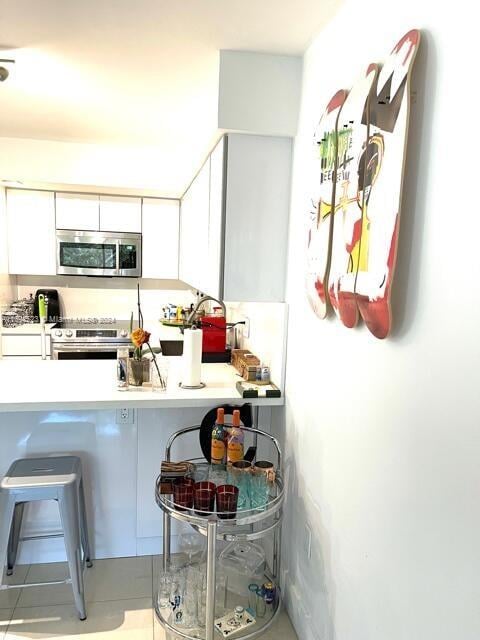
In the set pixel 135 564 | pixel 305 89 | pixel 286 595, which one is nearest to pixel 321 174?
pixel 305 89

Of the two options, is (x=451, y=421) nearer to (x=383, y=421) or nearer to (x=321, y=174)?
(x=383, y=421)

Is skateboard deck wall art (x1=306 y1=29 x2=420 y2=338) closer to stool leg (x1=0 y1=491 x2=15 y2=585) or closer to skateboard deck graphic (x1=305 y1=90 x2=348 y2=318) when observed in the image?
skateboard deck graphic (x1=305 y1=90 x2=348 y2=318)

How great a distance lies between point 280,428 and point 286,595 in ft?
2.39

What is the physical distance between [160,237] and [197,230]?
145 centimetres

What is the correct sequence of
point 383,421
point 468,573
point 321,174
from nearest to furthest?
point 468,573 → point 383,421 → point 321,174

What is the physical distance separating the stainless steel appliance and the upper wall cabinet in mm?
2223

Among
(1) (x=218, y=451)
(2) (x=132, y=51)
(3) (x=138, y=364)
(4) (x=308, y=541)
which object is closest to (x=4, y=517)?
(3) (x=138, y=364)

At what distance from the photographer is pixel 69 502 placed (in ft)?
6.54

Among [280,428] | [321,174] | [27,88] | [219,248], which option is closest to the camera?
[321,174]

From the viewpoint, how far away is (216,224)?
2.15 meters

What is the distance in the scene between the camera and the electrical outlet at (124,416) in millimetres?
2369

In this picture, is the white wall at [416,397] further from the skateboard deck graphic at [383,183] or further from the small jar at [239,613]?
the small jar at [239,613]

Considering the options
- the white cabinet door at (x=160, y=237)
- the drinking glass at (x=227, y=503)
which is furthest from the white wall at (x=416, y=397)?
the white cabinet door at (x=160, y=237)

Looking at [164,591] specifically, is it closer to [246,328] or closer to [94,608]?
[94,608]
